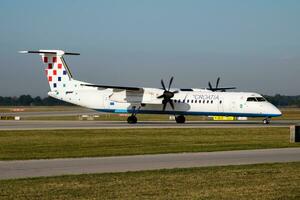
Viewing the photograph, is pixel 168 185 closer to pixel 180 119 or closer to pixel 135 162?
pixel 135 162

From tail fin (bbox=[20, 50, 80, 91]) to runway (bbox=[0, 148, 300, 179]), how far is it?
33468mm

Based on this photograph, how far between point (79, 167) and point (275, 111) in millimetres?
31815

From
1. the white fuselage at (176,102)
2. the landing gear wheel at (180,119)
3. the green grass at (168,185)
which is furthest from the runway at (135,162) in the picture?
the landing gear wheel at (180,119)

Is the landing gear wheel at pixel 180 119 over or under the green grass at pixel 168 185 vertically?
over

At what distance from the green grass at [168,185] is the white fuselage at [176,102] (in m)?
31.2

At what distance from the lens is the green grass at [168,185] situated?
37.4 feet

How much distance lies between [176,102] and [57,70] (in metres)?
12.0

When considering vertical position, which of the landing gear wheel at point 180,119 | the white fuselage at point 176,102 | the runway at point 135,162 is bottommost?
the runway at point 135,162

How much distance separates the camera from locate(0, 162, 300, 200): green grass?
37.4ft

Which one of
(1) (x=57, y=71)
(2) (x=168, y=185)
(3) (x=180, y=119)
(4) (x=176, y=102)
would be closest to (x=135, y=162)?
(2) (x=168, y=185)

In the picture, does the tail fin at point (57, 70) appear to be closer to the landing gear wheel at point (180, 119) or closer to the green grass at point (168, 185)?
the landing gear wheel at point (180, 119)

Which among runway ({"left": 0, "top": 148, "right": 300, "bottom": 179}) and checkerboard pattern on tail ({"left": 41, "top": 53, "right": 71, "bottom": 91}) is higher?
checkerboard pattern on tail ({"left": 41, "top": 53, "right": 71, "bottom": 91})

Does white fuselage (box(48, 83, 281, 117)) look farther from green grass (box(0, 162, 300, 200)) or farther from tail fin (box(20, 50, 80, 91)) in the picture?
green grass (box(0, 162, 300, 200))

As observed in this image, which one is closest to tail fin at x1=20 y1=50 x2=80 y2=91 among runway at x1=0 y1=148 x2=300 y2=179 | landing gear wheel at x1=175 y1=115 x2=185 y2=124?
landing gear wheel at x1=175 y1=115 x2=185 y2=124
